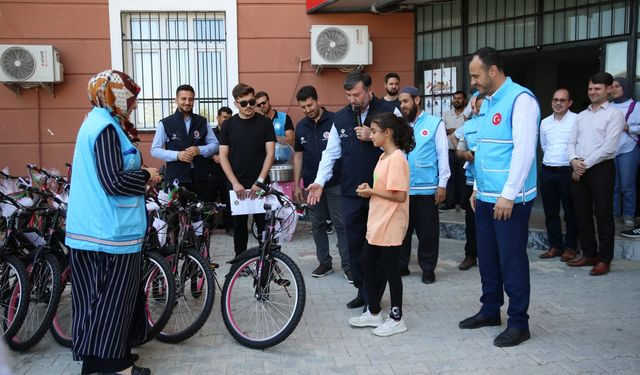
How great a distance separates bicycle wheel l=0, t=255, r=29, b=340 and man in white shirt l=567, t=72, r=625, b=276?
193 inches

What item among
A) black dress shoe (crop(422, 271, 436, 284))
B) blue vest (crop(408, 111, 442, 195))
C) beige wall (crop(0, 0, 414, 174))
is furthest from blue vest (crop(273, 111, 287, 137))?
black dress shoe (crop(422, 271, 436, 284))

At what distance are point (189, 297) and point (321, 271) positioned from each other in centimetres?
171

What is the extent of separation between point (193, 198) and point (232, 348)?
129 centimetres

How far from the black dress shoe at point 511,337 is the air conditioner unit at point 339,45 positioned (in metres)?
5.34

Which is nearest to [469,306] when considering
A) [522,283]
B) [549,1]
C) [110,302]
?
[522,283]

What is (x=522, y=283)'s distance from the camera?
3811 mm

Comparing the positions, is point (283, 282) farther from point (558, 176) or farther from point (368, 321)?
point (558, 176)

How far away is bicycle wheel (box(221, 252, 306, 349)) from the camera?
3.80m

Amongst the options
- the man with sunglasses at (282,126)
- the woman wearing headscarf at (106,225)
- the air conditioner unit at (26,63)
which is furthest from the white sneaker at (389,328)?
the air conditioner unit at (26,63)

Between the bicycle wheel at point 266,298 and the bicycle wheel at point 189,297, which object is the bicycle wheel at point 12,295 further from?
the bicycle wheel at point 266,298

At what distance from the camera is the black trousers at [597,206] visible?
5484 millimetres

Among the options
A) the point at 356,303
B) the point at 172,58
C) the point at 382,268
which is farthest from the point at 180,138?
the point at 172,58

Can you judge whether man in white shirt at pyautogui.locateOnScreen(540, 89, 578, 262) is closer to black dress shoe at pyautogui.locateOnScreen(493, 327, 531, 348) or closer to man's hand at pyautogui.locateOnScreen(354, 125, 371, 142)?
black dress shoe at pyautogui.locateOnScreen(493, 327, 531, 348)

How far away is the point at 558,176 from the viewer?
5973 mm
